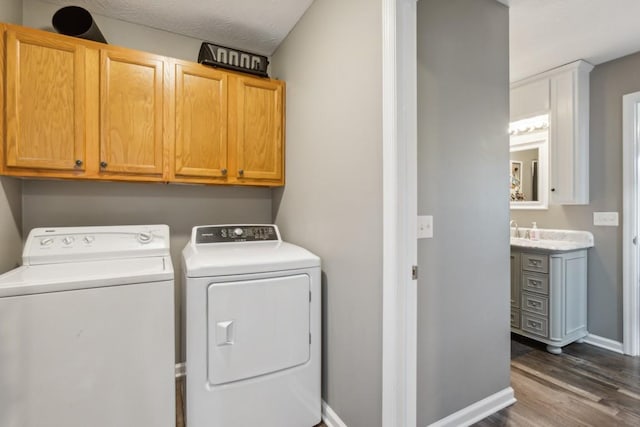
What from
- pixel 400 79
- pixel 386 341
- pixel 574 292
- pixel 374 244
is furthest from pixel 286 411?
pixel 574 292

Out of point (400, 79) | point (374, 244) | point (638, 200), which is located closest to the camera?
point (400, 79)

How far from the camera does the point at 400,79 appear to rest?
4.20 feet

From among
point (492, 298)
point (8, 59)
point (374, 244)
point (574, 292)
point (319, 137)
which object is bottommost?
point (574, 292)

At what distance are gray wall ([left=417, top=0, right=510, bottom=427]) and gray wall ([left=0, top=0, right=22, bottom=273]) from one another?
2.14 metres

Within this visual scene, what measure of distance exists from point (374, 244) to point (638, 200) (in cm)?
269

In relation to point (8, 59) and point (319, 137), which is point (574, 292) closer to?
point (319, 137)

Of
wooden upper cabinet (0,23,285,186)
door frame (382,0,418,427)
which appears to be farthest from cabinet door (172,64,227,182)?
door frame (382,0,418,427)

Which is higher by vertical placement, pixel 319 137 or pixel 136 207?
pixel 319 137

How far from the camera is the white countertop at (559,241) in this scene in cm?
262

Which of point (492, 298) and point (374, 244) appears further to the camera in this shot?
point (492, 298)

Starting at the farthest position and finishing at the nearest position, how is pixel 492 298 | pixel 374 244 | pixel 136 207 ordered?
pixel 136 207
pixel 492 298
pixel 374 244

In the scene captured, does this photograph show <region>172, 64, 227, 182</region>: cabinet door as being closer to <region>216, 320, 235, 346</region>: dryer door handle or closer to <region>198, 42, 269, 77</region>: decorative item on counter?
<region>198, 42, 269, 77</region>: decorative item on counter

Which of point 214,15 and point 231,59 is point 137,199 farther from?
point 214,15

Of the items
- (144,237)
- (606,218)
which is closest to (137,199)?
(144,237)
